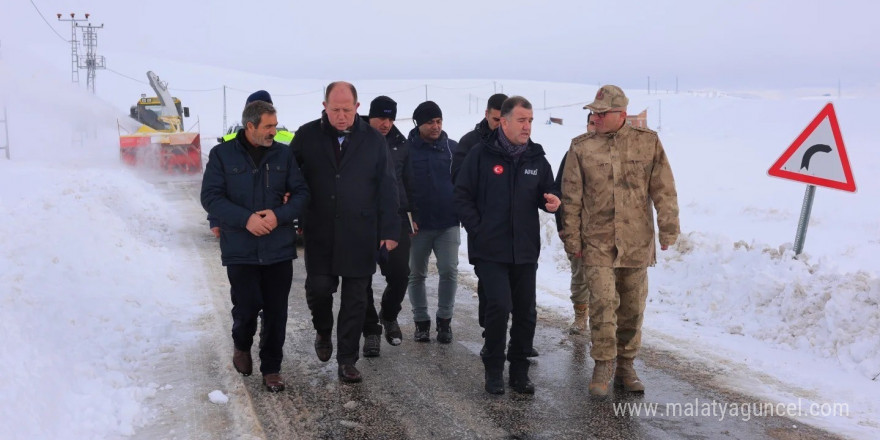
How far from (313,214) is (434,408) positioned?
1.64m

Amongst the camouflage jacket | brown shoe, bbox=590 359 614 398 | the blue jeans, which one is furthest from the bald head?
brown shoe, bbox=590 359 614 398

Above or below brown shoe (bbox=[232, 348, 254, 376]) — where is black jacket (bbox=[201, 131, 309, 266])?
above

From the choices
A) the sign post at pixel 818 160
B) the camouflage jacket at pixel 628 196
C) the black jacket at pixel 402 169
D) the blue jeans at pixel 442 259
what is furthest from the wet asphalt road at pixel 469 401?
the sign post at pixel 818 160

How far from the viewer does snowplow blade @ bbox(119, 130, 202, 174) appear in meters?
24.6

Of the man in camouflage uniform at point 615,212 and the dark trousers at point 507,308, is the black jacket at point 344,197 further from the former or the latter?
the man in camouflage uniform at point 615,212

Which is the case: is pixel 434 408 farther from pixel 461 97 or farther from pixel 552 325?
pixel 461 97

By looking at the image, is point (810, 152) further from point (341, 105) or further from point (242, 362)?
point (242, 362)

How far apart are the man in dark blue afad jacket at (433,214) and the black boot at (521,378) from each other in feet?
4.52

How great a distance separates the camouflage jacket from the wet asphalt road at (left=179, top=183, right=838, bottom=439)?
978mm

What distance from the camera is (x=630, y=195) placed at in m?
5.42

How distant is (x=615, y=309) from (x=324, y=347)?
2.19m

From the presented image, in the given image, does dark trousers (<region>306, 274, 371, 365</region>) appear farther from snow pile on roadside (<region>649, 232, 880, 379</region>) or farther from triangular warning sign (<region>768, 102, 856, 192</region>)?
triangular warning sign (<region>768, 102, 856, 192</region>)

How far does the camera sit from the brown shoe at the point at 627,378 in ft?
17.9

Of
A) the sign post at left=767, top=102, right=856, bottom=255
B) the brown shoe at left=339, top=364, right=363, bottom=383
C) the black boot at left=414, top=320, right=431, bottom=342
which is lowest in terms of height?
the brown shoe at left=339, top=364, right=363, bottom=383
